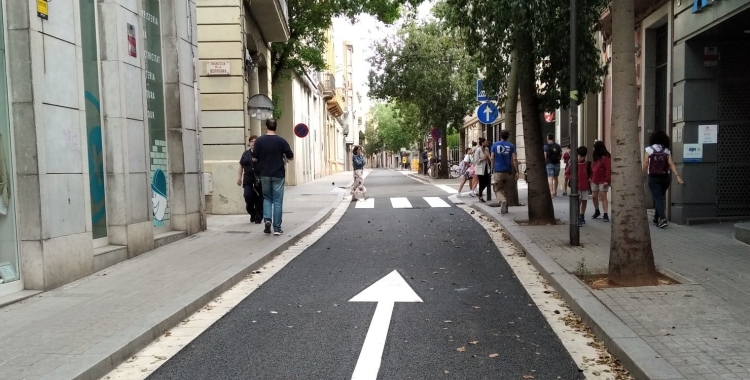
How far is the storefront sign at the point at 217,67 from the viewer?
48.5 ft

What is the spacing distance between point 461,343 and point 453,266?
331 centimetres

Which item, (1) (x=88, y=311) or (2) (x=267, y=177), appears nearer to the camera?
(1) (x=88, y=311)

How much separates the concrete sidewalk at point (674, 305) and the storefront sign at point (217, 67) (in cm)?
877

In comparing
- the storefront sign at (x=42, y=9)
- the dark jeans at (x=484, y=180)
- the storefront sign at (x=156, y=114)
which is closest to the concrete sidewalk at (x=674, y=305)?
the storefront sign at (x=156, y=114)

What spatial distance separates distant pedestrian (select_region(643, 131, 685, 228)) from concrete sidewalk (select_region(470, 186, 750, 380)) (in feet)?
3.05

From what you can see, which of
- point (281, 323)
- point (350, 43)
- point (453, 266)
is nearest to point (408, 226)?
point (453, 266)

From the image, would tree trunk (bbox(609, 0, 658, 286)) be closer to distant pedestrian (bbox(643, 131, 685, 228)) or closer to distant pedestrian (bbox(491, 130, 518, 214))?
distant pedestrian (bbox(643, 131, 685, 228))

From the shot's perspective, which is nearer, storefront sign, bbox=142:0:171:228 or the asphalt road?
the asphalt road

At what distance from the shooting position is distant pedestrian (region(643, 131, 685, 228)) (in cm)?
1034

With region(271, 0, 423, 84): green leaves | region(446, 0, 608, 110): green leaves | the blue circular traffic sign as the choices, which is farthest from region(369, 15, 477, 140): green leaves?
region(446, 0, 608, 110): green leaves

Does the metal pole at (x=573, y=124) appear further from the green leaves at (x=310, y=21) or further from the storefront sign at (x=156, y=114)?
the green leaves at (x=310, y=21)

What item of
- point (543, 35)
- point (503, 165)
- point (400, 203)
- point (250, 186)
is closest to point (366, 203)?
point (400, 203)

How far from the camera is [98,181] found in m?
8.30

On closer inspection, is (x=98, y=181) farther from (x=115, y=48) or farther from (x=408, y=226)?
(x=408, y=226)
